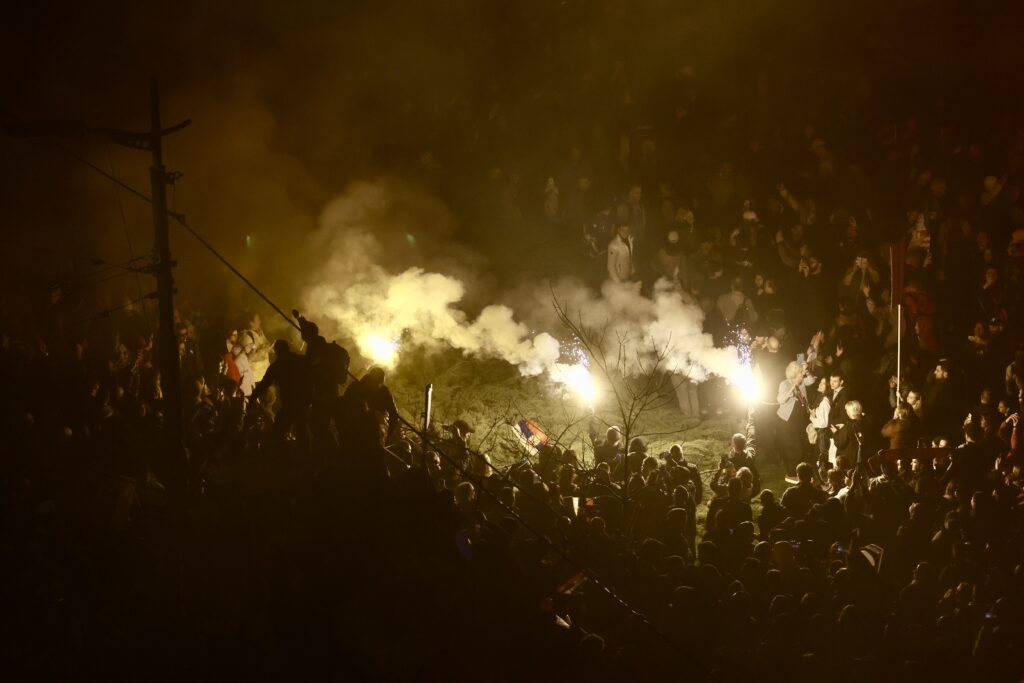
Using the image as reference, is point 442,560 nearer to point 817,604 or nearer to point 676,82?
point 817,604

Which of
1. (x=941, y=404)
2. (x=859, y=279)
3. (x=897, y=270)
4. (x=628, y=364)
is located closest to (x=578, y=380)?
(x=628, y=364)

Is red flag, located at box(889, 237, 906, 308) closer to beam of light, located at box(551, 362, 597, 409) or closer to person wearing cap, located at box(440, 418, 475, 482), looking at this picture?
beam of light, located at box(551, 362, 597, 409)

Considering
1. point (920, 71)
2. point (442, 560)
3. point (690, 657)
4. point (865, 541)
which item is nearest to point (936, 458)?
point (865, 541)

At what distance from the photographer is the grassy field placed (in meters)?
14.6

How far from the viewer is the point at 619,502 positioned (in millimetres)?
10844

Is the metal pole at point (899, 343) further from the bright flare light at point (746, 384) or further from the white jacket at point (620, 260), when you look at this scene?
the white jacket at point (620, 260)

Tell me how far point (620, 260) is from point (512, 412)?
347 cm

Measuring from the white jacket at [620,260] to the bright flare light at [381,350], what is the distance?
4.37m

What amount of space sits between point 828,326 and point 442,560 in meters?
7.46

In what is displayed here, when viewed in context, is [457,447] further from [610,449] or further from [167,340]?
[167,340]

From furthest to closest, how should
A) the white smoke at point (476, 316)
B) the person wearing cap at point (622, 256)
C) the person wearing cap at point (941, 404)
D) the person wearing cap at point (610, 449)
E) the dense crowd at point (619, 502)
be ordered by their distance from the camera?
the person wearing cap at point (622, 256)
the white smoke at point (476, 316)
the person wearing cap at point (610, 449)
the person wearing cap at point (941, 404)
the dense crowd at point (619, 502)

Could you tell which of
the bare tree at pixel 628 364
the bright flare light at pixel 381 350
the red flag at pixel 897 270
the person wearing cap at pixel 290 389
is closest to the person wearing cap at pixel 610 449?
the bare tree at pixel 628 364

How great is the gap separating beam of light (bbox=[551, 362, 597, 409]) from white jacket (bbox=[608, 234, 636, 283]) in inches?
71.8

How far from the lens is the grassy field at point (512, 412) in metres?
14.6
